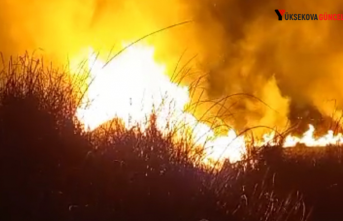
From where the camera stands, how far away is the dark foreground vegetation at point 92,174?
4258 mm

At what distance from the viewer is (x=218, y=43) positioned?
1670cm

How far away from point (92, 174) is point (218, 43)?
40.7 feet

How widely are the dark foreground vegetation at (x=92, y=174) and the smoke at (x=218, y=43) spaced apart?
4.73 metres

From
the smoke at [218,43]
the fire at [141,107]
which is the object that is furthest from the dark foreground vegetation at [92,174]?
the smoke at [218,43]

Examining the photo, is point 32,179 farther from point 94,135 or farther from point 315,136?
point 315,136

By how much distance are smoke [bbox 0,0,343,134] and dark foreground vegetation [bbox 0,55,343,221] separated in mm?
4733

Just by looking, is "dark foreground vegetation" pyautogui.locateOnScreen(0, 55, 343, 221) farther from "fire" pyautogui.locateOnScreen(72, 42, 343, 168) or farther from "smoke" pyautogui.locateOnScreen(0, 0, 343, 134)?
"smoke" pyautogui.locateOnScreen(0, 0, 343, 134)

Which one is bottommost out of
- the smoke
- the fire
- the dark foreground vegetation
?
the dark foreground vegetation

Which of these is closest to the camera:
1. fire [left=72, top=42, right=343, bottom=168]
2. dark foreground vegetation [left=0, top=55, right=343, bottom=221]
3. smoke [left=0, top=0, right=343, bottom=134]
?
dark foreground vegetation [left=0, top=55, right=343, bottom=221]

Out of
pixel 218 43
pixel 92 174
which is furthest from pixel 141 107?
pixel 218 43

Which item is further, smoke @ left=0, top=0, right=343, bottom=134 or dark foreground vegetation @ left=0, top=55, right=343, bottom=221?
smoke @ left=0, top=0, right=343, bottom=134

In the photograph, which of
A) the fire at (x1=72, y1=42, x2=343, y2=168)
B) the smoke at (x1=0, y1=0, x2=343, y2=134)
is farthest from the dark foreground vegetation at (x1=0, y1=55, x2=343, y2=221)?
the smoke at (x1=0, y1=0, x2=343, y2=134)

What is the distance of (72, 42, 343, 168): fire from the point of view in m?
5.78

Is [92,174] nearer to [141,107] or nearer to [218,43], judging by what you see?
[141,107]
